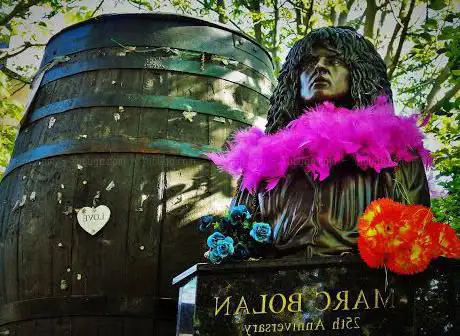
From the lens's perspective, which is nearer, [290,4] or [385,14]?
[385,14]

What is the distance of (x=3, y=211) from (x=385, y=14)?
559 centimetres

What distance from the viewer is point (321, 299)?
2777mm

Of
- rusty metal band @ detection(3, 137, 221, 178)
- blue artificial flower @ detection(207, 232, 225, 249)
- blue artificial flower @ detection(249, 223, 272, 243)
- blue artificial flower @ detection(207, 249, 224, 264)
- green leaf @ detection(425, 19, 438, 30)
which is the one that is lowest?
blue artificial flower @ detection(207, 249, 224, 264)

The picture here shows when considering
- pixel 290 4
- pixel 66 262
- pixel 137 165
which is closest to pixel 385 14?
pixel 290 4

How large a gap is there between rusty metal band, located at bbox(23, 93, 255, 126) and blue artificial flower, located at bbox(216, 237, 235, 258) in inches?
60.6

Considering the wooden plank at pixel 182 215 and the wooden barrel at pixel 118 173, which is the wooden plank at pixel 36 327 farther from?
the wooden plank at pixel 182 215

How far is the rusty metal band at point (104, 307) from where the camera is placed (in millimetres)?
3875

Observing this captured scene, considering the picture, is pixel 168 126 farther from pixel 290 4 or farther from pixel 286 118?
pixel 290 4

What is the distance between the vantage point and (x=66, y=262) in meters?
4.00

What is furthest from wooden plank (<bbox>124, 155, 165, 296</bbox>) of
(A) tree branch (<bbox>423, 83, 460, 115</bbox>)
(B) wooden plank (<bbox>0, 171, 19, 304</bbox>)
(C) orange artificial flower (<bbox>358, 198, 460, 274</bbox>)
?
(A) tree branch (<bbox>423, 83, 460, 115</bbox>)

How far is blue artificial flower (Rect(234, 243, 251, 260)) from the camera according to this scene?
123 inches

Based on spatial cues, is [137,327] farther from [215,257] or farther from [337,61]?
[337,61]

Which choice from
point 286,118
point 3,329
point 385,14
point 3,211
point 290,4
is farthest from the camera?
point 290,4

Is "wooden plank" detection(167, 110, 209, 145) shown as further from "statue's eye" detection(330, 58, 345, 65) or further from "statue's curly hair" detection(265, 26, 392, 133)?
"statue's eye" detection(330, 58, 345, 65)
